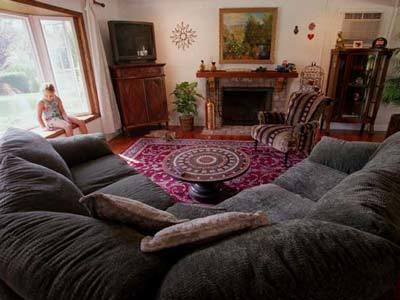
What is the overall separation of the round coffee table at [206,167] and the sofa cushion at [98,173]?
0.39 m

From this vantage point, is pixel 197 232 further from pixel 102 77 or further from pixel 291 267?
pixel 102 77

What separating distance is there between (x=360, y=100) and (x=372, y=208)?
3888 mm

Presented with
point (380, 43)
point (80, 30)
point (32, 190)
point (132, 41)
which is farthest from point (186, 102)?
point (32, 190)

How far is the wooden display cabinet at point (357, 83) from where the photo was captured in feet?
11.7

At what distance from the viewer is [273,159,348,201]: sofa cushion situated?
165 centimetres

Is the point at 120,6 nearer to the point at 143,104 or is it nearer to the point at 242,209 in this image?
the point at 143,104

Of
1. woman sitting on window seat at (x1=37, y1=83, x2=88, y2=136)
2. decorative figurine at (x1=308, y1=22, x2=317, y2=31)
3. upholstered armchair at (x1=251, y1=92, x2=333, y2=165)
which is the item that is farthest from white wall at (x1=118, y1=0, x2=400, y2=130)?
woman sitting on window seat at (x1=37, y1=83, x2=88, y2=136)

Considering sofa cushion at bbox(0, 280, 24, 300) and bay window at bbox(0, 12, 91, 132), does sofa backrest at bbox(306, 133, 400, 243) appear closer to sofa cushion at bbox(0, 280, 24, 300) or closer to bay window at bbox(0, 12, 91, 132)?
sofa cushion at bbox(0, 280, 24, 300)

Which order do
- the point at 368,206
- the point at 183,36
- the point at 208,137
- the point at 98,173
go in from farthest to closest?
the point at 183,36, the point at 208,137, the point at 98,173, the point at 368,206

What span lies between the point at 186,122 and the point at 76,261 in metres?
3.83

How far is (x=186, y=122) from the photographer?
4422 millimetres

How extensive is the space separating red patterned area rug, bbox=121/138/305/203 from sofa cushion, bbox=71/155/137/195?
64 cm

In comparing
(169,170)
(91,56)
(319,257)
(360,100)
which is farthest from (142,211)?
(360,100)

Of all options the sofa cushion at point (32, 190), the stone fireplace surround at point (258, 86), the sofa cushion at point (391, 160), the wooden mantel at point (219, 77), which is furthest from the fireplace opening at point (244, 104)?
the sofa cushion at point (32, 190)
